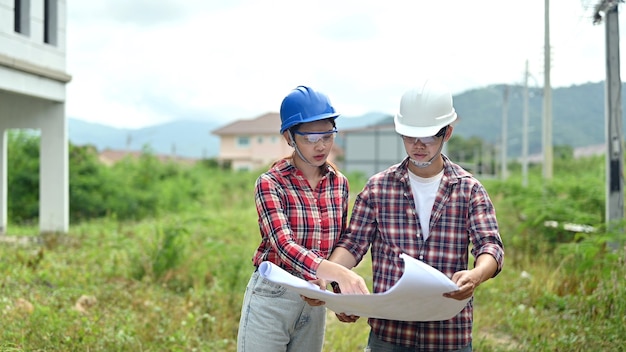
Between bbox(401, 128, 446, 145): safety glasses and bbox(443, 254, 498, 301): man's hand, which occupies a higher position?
bbox(401, 128, 446, 145): safety glasses

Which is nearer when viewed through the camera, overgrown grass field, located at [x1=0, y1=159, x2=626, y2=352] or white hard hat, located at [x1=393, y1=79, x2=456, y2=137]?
white hard hat, located at [x1=393, y1=79, x2=456, y2=137]

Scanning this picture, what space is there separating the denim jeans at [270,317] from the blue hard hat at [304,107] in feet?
2.04

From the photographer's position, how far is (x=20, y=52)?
35.2 ft

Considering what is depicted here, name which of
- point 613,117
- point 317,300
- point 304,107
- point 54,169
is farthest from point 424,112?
point 54,169

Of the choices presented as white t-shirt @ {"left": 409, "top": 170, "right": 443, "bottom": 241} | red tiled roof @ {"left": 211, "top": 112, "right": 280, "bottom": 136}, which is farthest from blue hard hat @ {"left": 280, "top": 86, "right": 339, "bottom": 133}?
red tiled roof @ {"left": 211, "top": 112, "right": 280, "bottom": 136}

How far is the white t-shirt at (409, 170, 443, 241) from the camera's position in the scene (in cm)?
282

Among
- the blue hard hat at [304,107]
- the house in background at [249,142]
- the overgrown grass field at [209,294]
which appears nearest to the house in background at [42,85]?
the overgrown grass field at [209,294]

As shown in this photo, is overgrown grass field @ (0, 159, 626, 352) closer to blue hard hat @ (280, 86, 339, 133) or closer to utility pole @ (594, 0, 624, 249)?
utility pole @ (594, 0, 624, 249)

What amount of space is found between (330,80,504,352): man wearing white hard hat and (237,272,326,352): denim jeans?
17 cm

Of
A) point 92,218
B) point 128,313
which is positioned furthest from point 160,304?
point 92,218

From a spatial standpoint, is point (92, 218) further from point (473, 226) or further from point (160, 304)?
point (473, 226)

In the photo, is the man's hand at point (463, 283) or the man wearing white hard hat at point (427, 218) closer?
the man's hand at point (463, 283)

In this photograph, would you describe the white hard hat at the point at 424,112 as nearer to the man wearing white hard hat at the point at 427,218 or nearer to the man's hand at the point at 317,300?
the man wearing white hard hat at the point at 427,218

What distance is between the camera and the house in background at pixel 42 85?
10508 mm
